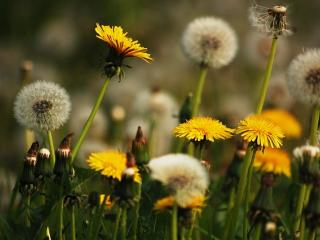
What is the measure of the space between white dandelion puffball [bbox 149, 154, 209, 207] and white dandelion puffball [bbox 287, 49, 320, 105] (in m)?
0.60

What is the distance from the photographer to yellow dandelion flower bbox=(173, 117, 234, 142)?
1.94 metres

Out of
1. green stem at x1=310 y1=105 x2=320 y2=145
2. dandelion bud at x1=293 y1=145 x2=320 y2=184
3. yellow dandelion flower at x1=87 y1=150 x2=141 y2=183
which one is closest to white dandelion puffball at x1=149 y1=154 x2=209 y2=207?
yellow dandelion flower at x1=87 y1=150 x2=141 y2=183

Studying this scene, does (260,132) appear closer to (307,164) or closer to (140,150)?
(307,164)

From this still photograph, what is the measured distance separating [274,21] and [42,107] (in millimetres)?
669

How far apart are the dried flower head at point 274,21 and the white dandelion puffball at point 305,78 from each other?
97mm

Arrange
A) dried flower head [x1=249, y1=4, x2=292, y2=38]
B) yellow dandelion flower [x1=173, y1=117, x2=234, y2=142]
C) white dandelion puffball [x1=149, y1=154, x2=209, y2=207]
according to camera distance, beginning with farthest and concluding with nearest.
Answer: dried flower head [x1=249, y1=4, x2=292, y2=38], yellow dandelion flower [x1=173, y1=117, x2=234, y2=142], white dandelion puffball [x1=149, y1=154, x2=209, y2=207]

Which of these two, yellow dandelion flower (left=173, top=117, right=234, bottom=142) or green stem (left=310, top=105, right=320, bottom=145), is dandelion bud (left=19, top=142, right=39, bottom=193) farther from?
green stem (left=310, top=105, right=320, bottom=145)

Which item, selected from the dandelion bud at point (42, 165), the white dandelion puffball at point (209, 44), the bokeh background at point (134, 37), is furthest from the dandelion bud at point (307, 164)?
the bokeh background at point (134, 37)

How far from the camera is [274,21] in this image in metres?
2.17

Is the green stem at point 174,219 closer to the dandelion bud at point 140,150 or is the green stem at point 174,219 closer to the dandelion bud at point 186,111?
the dandelion bud at point 140,150

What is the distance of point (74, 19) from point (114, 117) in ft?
11.7

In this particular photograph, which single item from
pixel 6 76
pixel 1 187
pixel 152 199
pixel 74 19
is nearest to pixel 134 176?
pixel 152 199

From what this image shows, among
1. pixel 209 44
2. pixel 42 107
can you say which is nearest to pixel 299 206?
pixel 42 107

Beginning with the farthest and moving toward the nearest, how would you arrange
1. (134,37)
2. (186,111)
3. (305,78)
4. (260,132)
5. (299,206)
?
1. (134,37)
2. (186,111)
3. (305,78)
4. (299,206)
5. (260,132)
